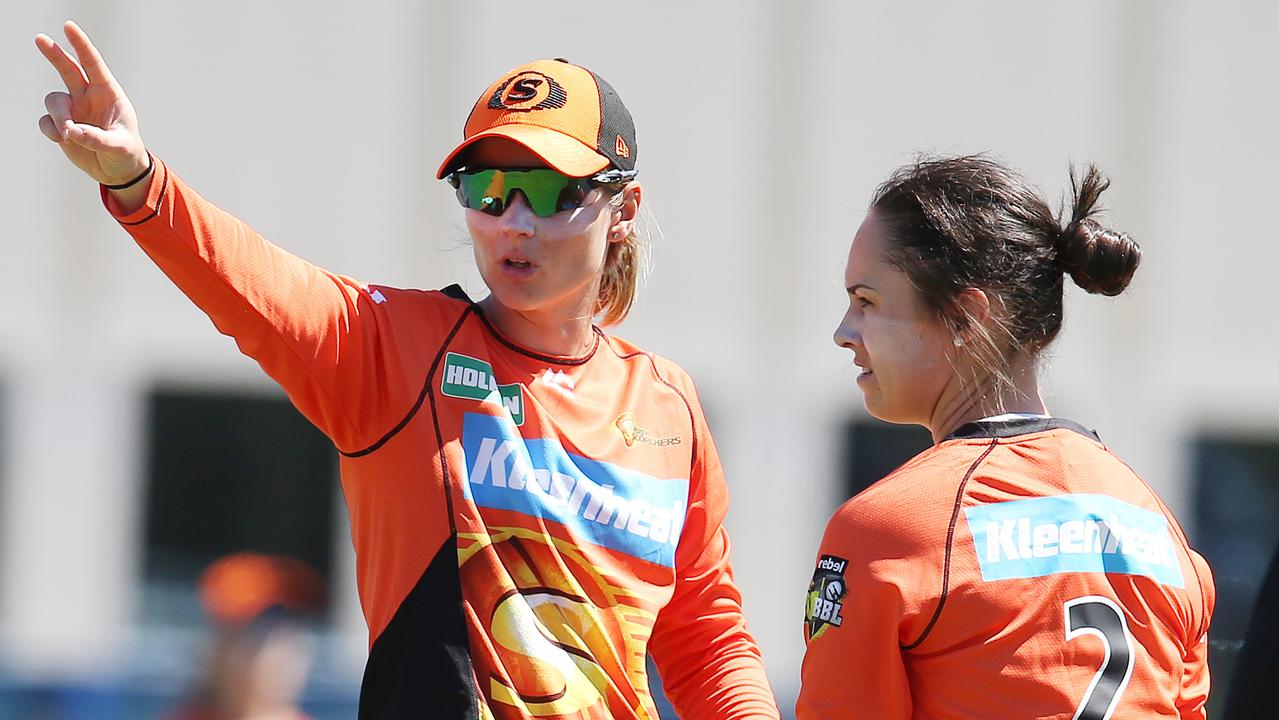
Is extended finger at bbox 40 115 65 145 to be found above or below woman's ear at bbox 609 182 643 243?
above

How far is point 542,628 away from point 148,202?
0.90 meters

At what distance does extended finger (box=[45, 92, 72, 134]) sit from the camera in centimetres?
212

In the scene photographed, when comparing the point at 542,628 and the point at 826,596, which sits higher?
the point at 826,596

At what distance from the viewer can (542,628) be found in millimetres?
2402

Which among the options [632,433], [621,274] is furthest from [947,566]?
[621,274]

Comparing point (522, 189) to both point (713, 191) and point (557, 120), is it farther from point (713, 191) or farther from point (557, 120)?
point (713, 191)

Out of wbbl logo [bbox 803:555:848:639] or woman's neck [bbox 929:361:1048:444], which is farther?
woman's neck [bbox 929:361:1048:444]

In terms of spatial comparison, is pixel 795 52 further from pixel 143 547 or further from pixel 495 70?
pixel 143 547

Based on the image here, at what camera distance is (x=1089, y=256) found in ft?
7.68

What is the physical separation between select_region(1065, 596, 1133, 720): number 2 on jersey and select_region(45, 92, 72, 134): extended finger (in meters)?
1.61

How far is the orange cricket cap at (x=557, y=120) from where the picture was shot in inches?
99.1

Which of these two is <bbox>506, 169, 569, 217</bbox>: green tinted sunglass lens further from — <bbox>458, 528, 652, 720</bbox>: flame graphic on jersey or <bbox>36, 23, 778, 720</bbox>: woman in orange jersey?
<bbox>458, 528, 652, 720</bbox>: flame graphic on jersey

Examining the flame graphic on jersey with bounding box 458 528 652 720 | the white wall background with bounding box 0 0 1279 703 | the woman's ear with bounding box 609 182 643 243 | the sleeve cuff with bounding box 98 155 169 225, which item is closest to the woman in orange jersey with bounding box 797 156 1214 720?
the flame graphic on jersey with bounding box 458 528 652 720

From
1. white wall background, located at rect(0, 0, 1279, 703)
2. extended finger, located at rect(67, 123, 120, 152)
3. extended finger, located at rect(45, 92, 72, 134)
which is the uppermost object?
extended finger, located at rect(45, 92, 72, 134)
